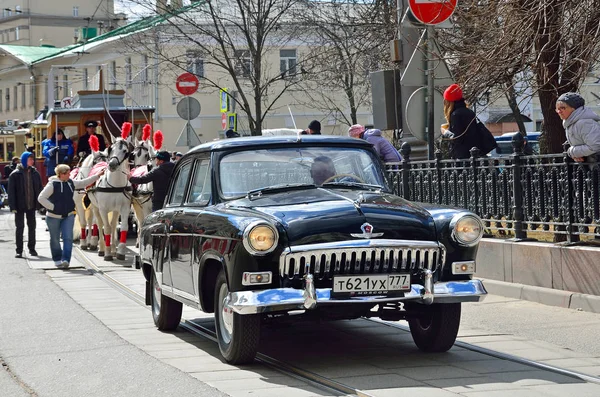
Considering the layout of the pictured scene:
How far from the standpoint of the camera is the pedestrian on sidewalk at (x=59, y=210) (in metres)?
19.4

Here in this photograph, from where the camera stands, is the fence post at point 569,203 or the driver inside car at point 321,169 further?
the fence post at point 569,203

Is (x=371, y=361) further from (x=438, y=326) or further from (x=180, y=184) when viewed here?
(x=180, y=184)

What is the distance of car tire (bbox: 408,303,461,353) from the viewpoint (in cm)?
922

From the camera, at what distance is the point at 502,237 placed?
1389 cm

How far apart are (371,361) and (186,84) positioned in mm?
16917

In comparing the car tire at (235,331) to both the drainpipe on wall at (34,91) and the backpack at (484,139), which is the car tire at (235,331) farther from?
the drainpipe on wall at (34,91)

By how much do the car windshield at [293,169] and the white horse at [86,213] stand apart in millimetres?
13233

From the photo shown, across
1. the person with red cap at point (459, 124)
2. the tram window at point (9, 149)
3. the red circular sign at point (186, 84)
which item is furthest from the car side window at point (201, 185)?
the tram window at point (9, 149)

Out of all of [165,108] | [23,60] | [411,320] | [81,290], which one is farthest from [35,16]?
[411,320]

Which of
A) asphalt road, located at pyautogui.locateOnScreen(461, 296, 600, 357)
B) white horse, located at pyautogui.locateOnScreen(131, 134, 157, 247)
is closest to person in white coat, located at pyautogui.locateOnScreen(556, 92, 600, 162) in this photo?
asphalt road, located at pyautogui.locateOnScreen(461, 296, 600, 357)

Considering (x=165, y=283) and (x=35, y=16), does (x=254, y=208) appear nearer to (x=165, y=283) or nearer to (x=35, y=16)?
(x=165, y=283)

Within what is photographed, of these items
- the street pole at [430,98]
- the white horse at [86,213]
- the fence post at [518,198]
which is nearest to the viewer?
the fence post at [518,198]

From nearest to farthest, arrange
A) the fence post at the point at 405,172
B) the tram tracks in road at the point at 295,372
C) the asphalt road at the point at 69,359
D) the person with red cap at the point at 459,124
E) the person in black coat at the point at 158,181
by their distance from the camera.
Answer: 1. the tram tracks in road at the point at 295,372
2. the asphalt road at the point at 69,359
3. the person with red cap at the point at 459,124
4. the fence post at the point at 405,172
5. the person in black coat at the point at 158,181

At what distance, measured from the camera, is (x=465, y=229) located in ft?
29.6
